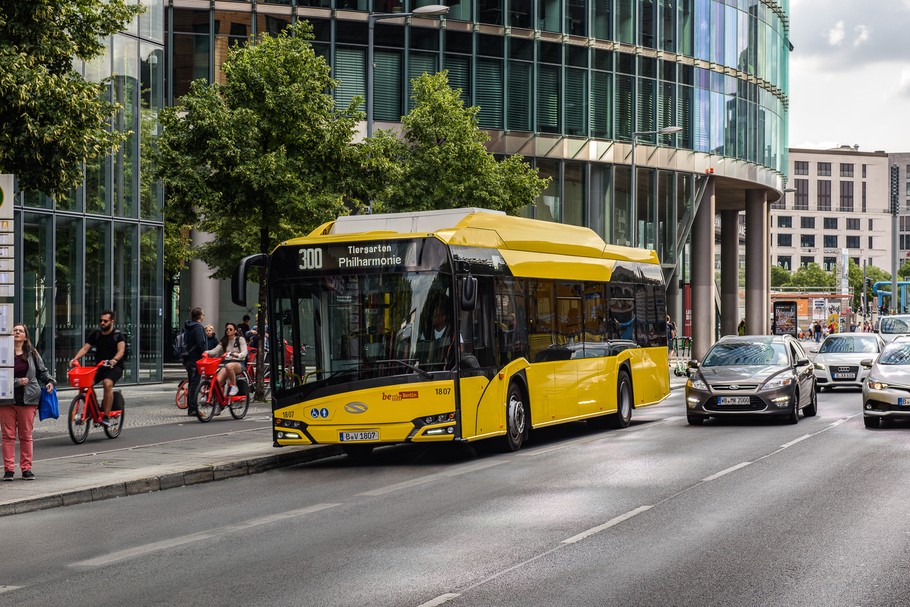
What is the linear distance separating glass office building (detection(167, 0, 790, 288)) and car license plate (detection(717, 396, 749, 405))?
2213cm

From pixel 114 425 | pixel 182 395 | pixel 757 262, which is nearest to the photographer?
pixel 114 425

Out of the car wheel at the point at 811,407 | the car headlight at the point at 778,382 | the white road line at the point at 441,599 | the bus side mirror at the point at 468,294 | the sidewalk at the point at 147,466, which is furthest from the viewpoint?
the car wheel at the point at 811,407

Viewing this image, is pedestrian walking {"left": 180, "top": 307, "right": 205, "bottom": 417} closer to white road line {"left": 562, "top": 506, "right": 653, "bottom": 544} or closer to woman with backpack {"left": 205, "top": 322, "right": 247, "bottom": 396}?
woman with backpack {"left": 205, "top": 322, "right": 247, "bottom": 396}

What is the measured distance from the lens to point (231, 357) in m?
22.7

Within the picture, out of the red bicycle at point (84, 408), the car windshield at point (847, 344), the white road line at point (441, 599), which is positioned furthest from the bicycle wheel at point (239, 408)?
the car windshield at point (847, 344)

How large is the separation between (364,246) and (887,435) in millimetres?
9012

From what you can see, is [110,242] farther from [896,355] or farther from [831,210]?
[831,210]

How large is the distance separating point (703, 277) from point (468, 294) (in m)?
44.8

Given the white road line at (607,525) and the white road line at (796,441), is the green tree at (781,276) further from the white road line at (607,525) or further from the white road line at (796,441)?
the white road line at (607,525)

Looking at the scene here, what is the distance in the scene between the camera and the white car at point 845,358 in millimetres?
32906

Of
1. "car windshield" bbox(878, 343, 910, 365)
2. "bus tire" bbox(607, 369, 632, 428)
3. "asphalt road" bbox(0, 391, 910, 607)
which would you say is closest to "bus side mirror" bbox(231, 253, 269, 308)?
"asphalt road" bbox(0, 391, 910, 607)

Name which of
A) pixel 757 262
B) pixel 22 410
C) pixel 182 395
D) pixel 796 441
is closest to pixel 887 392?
pixel 796 441

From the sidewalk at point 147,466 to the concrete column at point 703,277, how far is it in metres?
38.8

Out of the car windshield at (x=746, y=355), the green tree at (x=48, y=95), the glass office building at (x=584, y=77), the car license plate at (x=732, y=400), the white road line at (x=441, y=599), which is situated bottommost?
the white road line at (x=441, y=599)
